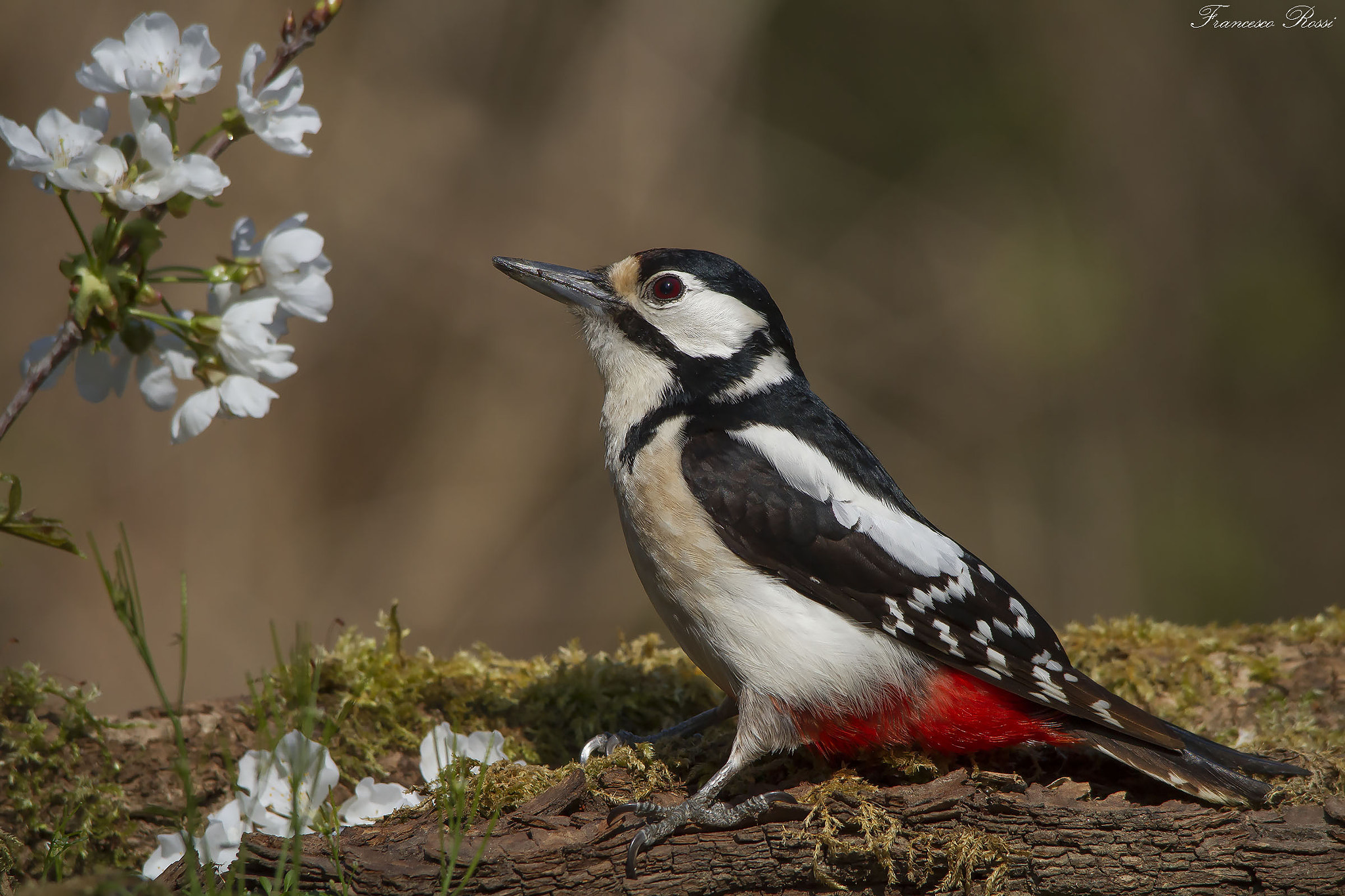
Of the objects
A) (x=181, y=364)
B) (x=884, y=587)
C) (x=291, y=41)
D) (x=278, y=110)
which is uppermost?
(x=291, y=41)

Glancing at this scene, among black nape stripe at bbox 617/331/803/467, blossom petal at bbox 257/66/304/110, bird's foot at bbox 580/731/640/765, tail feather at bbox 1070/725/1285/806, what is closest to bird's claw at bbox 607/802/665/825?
bird's foot at bbox 580/731/640/765

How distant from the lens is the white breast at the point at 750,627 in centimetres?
278

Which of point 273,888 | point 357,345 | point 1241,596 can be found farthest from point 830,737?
point 1241,596

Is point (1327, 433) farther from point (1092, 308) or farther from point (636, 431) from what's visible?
point (636, 431)

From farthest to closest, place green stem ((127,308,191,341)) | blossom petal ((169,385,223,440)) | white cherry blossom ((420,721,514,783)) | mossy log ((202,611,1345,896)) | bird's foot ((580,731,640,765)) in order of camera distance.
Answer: bird's foot ((580,731,640,765)) < white cherry blossom ((420,721,514,783)) < mossy log ((202,611,1345,896)) < blossom petal ((169,385,223,440)) < green stem ((127,308,191,341))

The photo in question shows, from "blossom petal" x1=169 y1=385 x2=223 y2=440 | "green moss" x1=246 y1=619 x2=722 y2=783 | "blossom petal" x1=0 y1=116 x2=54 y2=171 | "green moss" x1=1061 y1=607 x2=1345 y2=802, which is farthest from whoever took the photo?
"green moss" x1=1061 y1=607 x2=1345 y2=802

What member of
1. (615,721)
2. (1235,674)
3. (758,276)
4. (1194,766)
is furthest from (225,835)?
(758,276)

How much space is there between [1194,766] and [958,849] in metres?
0.73

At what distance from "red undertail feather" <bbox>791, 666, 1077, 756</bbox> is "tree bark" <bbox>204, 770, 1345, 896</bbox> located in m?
0.27

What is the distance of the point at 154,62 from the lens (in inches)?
77.9

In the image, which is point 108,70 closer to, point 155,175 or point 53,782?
point 155,175

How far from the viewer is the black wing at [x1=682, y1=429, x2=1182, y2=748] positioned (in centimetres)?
275

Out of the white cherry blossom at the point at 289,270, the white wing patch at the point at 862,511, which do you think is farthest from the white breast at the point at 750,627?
the white cherry blossom at the point at 289,270

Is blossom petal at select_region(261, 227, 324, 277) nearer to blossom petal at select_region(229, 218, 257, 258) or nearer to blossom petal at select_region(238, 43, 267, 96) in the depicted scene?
blossom petal at select_region(229, 218, 257, 258)
